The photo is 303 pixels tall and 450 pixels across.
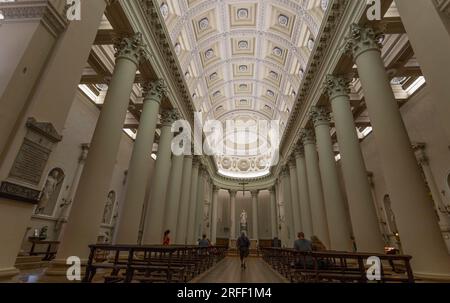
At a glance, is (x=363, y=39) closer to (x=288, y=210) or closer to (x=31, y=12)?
(x=31, y=12)

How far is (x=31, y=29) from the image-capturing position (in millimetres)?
3549

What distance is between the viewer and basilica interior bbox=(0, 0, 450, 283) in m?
3.60

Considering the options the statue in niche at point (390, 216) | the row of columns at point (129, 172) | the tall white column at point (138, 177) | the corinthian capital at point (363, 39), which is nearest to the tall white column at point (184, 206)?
the row of columns at point (129, 172)

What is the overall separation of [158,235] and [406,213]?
314 inches

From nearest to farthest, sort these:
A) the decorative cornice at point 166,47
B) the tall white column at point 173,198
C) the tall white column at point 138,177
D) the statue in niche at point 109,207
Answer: the tall white column at point 138,177 < the decorative cornice at point 166,47 < the tall white column at point 173,198 < the statue in niche at point 109,207

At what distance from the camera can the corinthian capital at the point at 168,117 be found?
10.8 metres

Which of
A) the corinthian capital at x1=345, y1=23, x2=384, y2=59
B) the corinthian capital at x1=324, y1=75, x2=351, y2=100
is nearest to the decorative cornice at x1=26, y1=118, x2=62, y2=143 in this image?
the corinthian capital at x1=345, y1=23, x2=384, y2=59

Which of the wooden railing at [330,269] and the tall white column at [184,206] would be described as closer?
the wooden railing at [330,269]

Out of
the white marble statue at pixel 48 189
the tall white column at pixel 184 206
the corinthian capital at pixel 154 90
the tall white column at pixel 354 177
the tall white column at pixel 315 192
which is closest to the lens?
the tall white column at pixel 354 177

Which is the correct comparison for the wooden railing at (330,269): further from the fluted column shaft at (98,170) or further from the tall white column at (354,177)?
the fluted column shaft at (98,170)

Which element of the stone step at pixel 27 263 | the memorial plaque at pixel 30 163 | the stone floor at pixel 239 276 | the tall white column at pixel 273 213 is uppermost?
the tall white column at pixel 273 213

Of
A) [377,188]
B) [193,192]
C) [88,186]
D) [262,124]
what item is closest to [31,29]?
[88,186]

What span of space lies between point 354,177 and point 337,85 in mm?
3587

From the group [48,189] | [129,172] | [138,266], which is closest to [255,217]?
[48,189]
